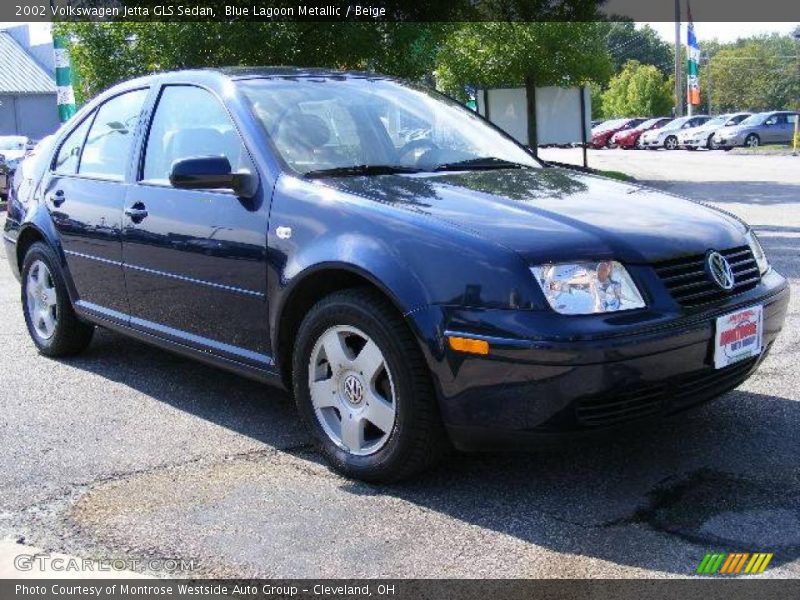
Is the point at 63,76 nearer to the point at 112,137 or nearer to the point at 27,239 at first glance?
the point at 27,239

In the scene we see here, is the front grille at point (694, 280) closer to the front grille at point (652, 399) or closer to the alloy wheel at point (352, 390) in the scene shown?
the front grille at point (652, 399)

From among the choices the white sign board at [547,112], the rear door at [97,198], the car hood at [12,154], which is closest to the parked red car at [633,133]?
the white sign board at [547,112]

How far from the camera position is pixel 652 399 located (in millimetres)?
3293

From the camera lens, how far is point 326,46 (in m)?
14.8

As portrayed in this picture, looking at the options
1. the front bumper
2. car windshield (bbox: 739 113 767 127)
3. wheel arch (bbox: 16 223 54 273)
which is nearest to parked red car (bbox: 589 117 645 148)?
car windshield (bbox: 739 113 767 127)

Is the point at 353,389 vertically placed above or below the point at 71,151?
below

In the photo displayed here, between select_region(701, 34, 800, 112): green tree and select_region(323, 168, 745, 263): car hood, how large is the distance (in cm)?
10439

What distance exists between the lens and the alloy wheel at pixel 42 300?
5594 millimetres

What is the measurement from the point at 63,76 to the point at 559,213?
14.4 metres

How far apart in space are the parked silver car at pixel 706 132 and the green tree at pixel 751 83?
217 feet

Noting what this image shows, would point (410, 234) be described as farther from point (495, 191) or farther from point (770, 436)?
point (770, 436)

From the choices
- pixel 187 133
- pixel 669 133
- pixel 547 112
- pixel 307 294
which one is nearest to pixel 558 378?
pixel 307 294

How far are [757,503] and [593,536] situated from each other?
2.12 ft

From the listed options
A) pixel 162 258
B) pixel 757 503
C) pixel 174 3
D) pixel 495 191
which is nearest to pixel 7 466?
pixel 162 258
